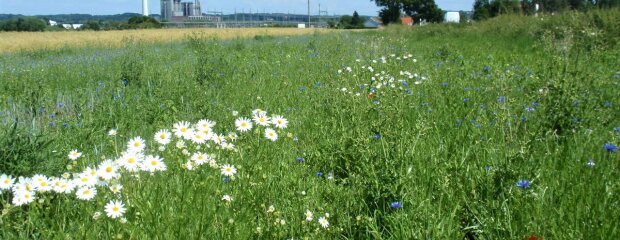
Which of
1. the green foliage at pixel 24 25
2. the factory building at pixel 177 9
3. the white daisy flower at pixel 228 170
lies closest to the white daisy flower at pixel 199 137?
the white daisy flower at pixel 228 170

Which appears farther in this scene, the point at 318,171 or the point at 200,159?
the point at 318,171

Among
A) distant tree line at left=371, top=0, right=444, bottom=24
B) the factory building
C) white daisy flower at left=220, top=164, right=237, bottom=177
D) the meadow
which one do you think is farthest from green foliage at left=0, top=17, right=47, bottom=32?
the factory building

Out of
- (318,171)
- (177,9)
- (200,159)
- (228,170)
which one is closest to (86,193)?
(200,159)

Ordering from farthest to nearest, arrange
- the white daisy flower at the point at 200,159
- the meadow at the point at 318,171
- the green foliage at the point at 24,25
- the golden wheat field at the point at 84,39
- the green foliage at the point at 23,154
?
1. the green foliage at the point at 24,25
2. the golden wheat field at the point at 84,39
3. the green foliage at the point at 23,154
4. the white daisy flower at the point at 200,159
5. the meadow at the point at 318,171

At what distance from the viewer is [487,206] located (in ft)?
7.66

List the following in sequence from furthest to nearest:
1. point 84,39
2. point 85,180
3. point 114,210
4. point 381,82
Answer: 1. point 84,39
2. point 381,82
3. point 85,180
4. point 114,210

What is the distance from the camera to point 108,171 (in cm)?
188

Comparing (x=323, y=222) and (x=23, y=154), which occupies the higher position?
(x=23, y=154)

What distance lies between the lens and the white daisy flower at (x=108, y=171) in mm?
1828

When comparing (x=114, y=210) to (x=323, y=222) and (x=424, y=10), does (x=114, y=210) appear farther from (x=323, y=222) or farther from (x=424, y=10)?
(x=424, y=10)

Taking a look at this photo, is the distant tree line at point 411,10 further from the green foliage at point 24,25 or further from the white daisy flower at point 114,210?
the white daisy flower at point 114,210

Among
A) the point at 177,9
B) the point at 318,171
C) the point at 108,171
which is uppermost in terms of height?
the point at 177,9

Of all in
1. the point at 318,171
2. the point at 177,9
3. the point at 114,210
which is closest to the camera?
the point at 114,210

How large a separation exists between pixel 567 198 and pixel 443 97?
9.26ft
